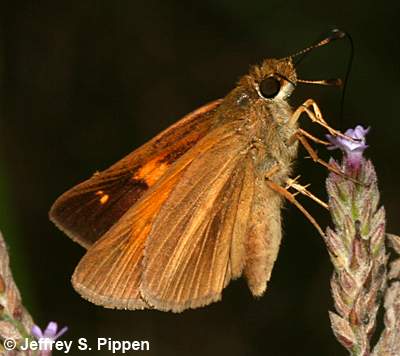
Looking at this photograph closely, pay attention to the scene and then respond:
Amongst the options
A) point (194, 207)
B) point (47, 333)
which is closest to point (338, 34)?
point (194, 207)

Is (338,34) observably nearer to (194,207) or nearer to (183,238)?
(194,207)

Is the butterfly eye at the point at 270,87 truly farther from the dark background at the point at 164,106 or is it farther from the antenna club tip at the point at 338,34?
the dark background at the point at 164,106

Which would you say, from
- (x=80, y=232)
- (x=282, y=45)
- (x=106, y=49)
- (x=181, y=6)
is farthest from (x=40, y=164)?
(x=80, y=232)

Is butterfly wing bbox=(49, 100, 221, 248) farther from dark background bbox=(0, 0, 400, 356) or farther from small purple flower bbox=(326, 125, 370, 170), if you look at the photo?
dark background bbox=(0, 0, 400, 356)

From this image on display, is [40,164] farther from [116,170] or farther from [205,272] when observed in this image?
[205,272]

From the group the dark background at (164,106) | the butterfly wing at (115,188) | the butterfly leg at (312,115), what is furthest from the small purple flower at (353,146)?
the dark background at (164,106)

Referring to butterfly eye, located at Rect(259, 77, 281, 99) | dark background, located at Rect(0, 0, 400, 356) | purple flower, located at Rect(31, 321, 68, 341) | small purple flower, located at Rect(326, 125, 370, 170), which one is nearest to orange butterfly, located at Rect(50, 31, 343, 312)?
butterfly eye, located at Rect(259, 77, 281, 99)
